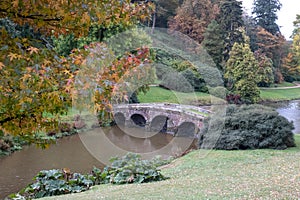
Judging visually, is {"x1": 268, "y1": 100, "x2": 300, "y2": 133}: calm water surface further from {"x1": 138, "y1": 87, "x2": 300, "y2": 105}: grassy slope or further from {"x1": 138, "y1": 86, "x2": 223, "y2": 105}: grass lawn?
{"x1": 138, "y1": 86, "x2": 223, "y2": 105}: grass lawn

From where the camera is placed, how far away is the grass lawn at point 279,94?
4217 centimetres

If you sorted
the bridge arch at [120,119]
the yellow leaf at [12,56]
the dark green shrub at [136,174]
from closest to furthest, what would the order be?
1. the yellow leaf at [12,56]
2. the dark green shrub at [136,174]
3. the bridge arch at [120,119]

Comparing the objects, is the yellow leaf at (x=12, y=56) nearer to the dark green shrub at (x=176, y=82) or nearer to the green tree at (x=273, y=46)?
the dark green shrub at (x=176, y=82)

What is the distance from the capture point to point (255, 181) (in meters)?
8.55

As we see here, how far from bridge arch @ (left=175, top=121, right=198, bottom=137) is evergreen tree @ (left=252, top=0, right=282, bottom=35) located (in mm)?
35504

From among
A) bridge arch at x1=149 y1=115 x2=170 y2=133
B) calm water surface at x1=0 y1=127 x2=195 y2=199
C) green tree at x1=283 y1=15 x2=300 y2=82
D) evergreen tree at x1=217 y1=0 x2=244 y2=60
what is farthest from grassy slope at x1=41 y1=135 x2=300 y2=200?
green tree at x1=283 y1=15 x2=300 y2=82

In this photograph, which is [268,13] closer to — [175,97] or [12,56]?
[175,97]

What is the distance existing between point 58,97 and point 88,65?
638mm

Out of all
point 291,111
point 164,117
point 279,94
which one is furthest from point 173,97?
point 279,94

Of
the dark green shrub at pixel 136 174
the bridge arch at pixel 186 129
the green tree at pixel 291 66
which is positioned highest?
the green tree at pixel 291 66

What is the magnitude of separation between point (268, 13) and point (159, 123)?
36645 millimetres

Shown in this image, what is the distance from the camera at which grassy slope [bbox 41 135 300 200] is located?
7.38 meters

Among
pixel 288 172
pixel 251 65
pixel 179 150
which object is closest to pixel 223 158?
pixel 288 172

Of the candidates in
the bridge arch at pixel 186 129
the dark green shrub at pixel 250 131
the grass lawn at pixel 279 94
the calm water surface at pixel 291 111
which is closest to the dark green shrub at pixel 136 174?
the dark green shrub at pixel 250 131
